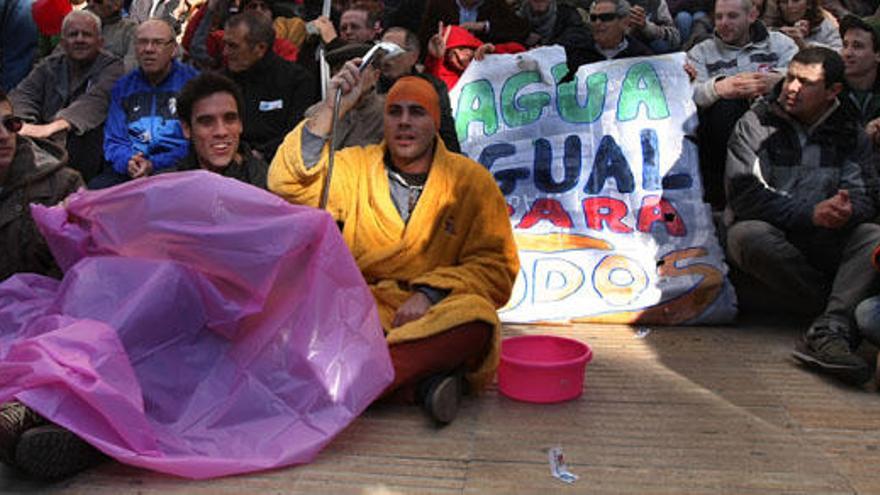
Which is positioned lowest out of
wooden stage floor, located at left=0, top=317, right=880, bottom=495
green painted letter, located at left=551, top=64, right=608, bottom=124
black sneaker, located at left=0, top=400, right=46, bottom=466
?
wooden stage floor, located at left=0, top=317, right=880, bottom=495

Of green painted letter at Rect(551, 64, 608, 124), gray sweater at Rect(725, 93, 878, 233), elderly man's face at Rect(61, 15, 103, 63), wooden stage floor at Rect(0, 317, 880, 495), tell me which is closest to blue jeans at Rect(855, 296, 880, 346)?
wooden stage floor at Rect(0, 317, 880, 495)

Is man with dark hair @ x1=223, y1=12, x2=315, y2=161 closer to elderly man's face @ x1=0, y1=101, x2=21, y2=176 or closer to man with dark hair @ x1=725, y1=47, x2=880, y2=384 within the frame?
elderly man's face @ x1=0, y1=101, x2=21, y2=176

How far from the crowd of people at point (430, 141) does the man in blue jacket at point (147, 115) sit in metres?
0.01

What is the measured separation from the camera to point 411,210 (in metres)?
3.94

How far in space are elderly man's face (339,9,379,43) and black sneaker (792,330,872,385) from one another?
310cm

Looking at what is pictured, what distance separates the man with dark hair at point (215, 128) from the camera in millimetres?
4113

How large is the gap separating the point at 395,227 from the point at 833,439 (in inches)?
66.8

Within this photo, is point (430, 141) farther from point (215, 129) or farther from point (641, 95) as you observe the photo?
point (641, 95)

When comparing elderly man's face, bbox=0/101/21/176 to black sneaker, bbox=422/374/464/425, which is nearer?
black sneaker, bbox=422/374/464/425

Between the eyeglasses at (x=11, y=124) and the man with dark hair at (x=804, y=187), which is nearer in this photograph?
the eyeglasses at (x=11, y=124)

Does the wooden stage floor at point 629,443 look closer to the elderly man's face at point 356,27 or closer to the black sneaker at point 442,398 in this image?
the black sneaker at point 442,398

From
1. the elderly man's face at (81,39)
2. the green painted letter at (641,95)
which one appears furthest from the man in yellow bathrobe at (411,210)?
the elderly man's face at (81,39)

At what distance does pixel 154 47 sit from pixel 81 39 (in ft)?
2.56

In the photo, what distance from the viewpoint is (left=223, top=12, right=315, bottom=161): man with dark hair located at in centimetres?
557
